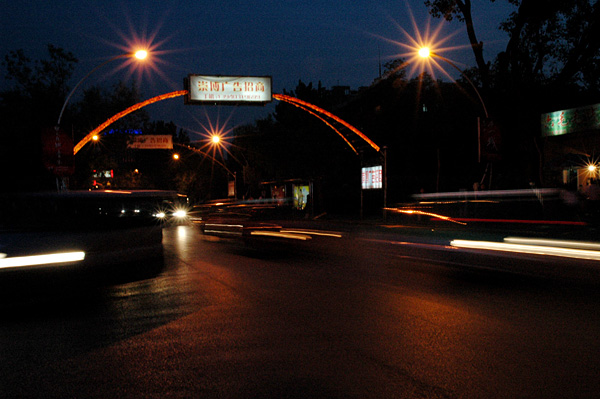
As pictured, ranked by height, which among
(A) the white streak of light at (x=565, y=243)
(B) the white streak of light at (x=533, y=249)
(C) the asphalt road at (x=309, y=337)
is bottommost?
(C) the asphalt road at (x=309, y=337)

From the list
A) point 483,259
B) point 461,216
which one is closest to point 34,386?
point 483,259

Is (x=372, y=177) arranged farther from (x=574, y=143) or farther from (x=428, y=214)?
(x=574, y=143)

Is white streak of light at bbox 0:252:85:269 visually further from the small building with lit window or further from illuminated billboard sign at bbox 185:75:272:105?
the small building with lit window

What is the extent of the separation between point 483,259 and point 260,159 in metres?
38.2

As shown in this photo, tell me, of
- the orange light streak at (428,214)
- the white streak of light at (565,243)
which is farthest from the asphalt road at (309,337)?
the orange light streak at (428,214)

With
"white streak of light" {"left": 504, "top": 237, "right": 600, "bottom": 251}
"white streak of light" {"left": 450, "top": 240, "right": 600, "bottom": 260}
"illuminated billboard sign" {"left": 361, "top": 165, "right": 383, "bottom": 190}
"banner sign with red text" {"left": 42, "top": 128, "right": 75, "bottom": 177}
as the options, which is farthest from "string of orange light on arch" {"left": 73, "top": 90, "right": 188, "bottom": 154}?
"white streak of light" {"left": 504, "top": 237, "right": 600, "bottom": 251}

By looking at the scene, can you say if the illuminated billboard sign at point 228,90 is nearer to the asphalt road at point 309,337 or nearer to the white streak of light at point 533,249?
the white streak of light at point 533,249

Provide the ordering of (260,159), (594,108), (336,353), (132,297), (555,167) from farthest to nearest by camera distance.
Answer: (260,159) < (555,167) < (594,108) < (132,297) < (336,353)

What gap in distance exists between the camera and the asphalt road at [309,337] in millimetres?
4480

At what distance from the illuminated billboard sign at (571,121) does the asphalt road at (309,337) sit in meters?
18.6

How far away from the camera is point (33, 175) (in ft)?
97.2

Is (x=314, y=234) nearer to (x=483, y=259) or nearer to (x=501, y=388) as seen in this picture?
(x=483, y=259)

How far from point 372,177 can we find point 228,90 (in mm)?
10476

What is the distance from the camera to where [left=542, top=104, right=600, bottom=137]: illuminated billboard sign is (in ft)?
84.8
